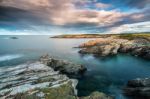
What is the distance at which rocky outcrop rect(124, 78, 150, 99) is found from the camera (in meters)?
32.2

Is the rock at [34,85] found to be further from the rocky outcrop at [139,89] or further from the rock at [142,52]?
the rock at [142,52]

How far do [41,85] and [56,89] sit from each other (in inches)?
144

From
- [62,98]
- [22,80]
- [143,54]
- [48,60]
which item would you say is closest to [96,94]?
[62,98]

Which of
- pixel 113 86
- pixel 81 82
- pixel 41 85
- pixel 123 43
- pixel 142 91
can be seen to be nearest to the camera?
pixel 41 85

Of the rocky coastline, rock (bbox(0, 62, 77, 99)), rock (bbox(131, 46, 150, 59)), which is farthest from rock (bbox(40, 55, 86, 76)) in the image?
rock (bbox(131, 46, 150, 59))

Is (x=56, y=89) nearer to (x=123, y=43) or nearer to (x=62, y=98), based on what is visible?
(x=62, y=98)

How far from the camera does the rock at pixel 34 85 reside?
1011 inches

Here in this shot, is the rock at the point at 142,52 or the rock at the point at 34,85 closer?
the rock at the point at 34,85

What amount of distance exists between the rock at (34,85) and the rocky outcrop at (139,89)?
1199 cm

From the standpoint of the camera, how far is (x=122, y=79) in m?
45.3

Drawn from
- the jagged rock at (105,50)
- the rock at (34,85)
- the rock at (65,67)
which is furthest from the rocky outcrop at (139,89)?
the jagged rock at (105,50)

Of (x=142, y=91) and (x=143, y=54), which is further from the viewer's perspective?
(x=143, y=54)

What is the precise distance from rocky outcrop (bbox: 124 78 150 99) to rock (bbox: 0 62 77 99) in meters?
12.0

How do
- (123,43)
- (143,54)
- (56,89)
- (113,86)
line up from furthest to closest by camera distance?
1. (123,43)
2. (143,54)
3. (113,86)
4. (56,89)
